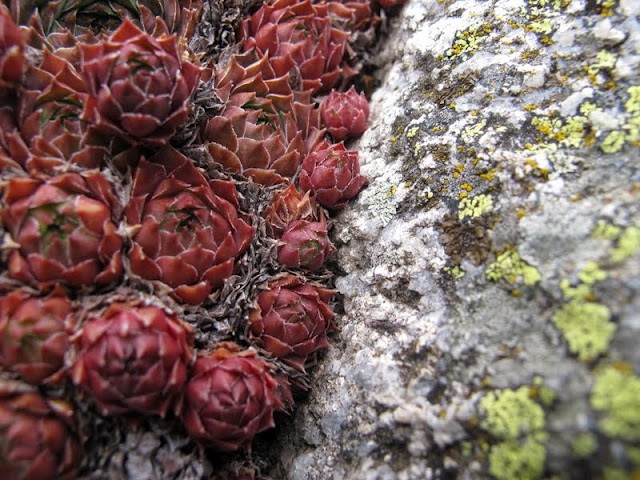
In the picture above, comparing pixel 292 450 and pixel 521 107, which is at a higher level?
pixel 521 107

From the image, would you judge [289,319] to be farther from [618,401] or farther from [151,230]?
[618,401]

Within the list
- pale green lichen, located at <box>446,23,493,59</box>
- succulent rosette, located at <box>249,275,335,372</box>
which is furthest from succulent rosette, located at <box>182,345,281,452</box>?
pale green lichen, located at <box>446,23,493,59</box>

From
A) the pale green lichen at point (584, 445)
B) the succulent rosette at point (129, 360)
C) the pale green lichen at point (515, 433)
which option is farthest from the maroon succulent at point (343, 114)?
the pale green lichen at point (584, 445)

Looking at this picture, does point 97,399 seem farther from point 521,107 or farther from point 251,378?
point 521,107

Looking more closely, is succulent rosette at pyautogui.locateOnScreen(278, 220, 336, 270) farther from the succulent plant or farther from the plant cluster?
the succulent plant

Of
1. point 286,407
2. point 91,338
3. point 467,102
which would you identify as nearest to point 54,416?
point 91,338

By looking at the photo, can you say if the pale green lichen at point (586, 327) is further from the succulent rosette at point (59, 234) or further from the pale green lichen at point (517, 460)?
the succulent rosette at point (59, 234)
